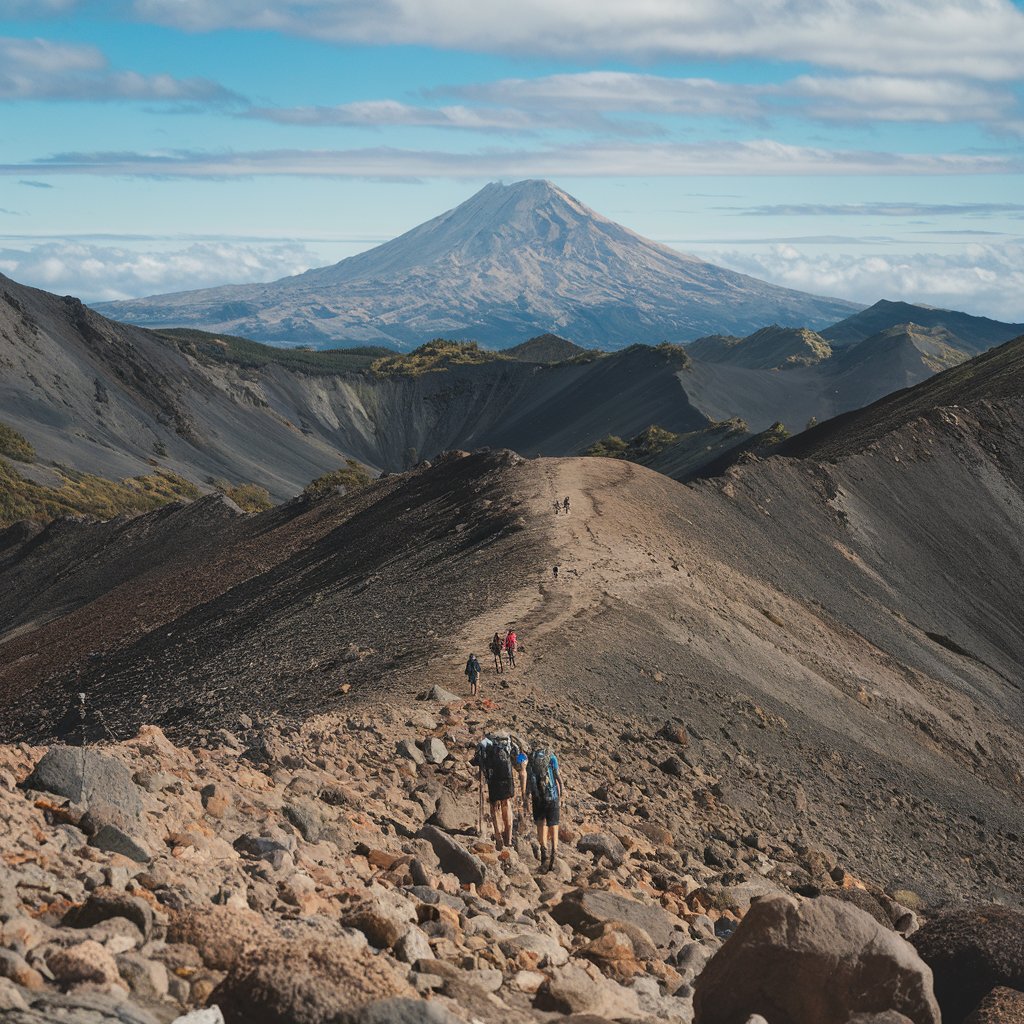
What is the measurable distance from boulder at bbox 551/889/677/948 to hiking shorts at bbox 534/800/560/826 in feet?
3.97

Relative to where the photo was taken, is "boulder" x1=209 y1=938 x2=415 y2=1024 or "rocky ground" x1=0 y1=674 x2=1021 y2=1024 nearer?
"boulder" x1=209 y1=938 x2=415 y2=1024

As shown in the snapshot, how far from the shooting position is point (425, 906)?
1075cm

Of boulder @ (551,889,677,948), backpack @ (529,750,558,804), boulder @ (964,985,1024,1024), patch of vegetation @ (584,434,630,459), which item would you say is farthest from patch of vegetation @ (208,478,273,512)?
boulder @ (964,985,1024,1024)

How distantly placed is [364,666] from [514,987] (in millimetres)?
15764

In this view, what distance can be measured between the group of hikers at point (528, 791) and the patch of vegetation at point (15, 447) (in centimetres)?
9094

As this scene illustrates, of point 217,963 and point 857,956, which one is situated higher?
point 217,963

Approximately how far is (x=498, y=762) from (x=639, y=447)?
305 ft

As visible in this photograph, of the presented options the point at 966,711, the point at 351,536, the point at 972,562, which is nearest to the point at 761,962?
the point at 966,711

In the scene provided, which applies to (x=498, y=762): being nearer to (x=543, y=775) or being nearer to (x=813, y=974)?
(x=543, y=775)

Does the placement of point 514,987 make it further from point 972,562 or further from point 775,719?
point 972,562

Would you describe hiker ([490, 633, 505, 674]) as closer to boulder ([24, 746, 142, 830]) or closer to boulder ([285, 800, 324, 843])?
boulder ([285, 800, 324, 843])

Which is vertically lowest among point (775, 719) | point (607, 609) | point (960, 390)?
point (775, 719)

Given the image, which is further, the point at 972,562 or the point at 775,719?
the point at 972,562

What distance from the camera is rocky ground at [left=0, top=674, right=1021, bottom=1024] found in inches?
306
